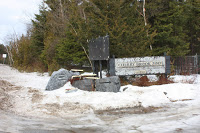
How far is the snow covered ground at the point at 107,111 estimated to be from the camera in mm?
4766

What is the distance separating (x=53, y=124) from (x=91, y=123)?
1.05 meters

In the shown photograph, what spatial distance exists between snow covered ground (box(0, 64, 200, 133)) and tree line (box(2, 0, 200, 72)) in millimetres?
→ 4192

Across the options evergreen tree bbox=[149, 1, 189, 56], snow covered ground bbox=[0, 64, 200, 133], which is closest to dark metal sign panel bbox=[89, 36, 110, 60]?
snow covered ground bbox=[0, 64, 200, 133]

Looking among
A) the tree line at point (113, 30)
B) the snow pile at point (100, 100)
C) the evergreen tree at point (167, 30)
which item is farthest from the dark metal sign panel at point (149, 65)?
the evergreen tree at point (167, 30)

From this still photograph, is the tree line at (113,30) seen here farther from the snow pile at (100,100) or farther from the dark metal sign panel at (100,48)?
the snow pile at (100,100)

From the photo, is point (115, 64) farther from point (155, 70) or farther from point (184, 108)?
point (184, 108)

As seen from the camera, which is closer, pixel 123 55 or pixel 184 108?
pixel 184 108

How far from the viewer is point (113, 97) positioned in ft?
26.3

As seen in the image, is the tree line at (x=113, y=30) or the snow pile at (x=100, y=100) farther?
the tree line at (x=113, y=30)

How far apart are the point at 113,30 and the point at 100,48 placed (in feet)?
5.15

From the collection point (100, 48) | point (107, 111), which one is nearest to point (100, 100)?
point (107, 111)

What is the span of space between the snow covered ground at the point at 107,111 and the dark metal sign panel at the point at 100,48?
89.1 inches

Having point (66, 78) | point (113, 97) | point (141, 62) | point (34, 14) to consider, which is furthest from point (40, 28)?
point (113, 97)

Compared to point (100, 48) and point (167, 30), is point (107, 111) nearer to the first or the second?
point (100, 48)
